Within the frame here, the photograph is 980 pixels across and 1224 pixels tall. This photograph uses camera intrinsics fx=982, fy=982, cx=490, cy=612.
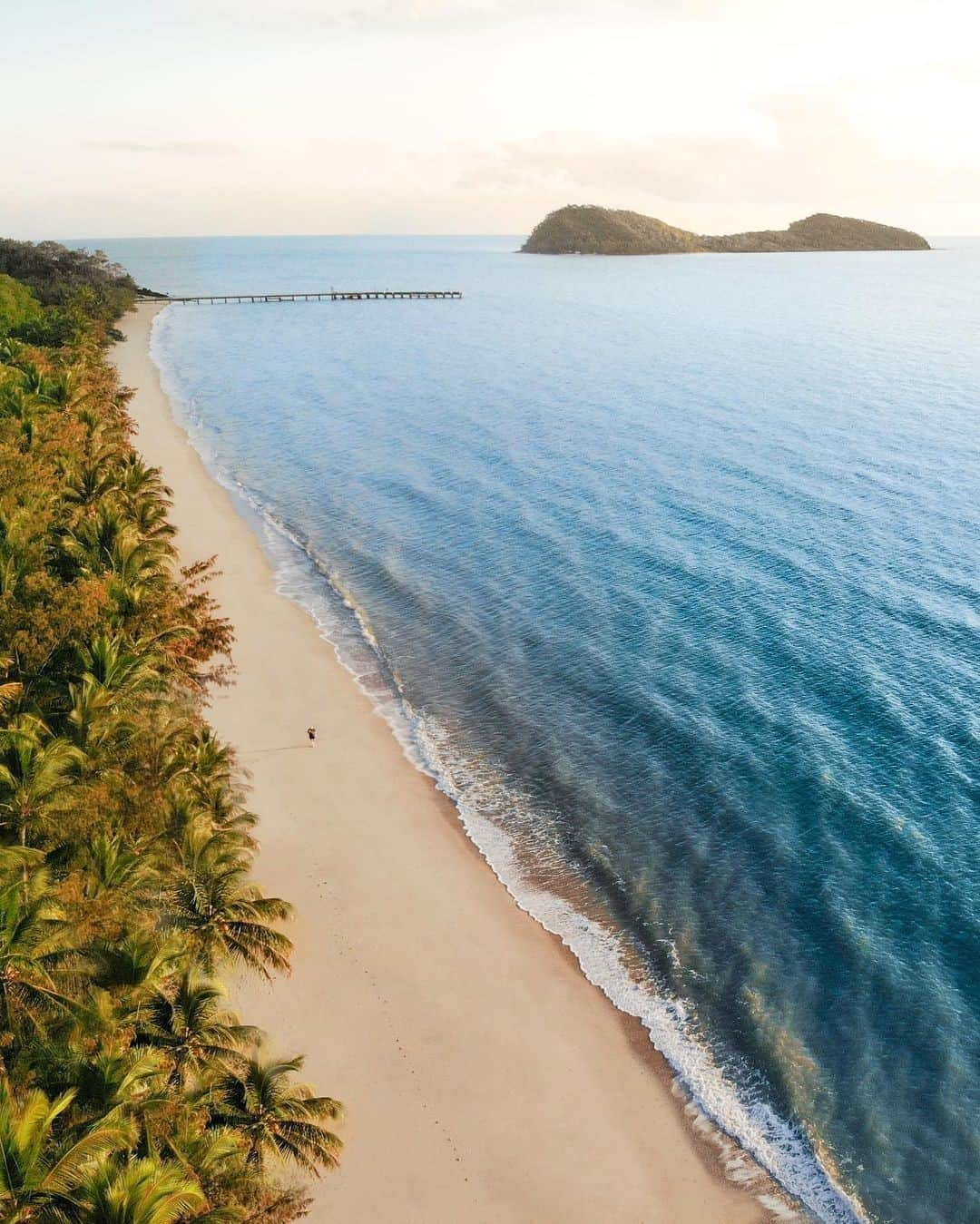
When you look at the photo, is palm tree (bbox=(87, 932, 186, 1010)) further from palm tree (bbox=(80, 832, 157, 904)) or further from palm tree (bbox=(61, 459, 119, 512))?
palm tree (bbox=(61, 459, 119, 512))

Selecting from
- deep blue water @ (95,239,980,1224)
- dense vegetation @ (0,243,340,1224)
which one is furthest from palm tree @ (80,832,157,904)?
deep blue water @ (95,239,980,1224)

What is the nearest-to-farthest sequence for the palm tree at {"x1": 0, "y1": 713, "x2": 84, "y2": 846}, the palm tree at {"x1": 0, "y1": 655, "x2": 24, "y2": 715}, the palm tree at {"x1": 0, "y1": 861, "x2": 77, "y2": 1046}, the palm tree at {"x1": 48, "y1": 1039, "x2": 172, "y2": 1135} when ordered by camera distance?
the palm tree at {"x1": 48, "y1": 1039, "x2": 172, "y2": 1135} < the palm tree at {"x1": 0, "y1": 861, "x2": 77, "y2": 1046} < the palm tree at {"x1": 0, "y1": 713, "x2": 84, "y2": 846} < the palm tree at {"x1": 0, "y1": 655, "x2": 24, "y2": 715}

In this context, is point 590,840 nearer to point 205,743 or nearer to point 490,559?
point 205,743

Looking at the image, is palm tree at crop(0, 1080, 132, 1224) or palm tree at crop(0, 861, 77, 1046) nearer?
palm tree at crop(0, 1080, 132, 1224)

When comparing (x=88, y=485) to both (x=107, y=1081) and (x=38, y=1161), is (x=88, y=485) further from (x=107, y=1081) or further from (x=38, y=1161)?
(x=38, y=1161)

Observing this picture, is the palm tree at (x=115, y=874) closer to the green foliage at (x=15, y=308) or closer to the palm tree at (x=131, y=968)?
the palm tree at (x=131, y=968)

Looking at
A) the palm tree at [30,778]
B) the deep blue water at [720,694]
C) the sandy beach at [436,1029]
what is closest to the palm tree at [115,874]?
the palm tree at [30,778]

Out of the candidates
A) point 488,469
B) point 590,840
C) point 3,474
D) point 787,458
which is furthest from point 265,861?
point 787,458
